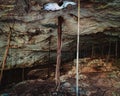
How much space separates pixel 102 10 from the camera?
5.59 m

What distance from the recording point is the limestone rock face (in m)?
5.58

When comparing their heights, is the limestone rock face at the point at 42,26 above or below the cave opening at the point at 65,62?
above

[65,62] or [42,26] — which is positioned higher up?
[42,26]

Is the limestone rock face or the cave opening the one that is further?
the cave opening

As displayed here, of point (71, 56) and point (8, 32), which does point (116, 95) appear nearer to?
point (71, 56)

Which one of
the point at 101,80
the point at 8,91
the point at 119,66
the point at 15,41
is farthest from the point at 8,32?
the point at 119,66

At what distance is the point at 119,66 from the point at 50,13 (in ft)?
8.68

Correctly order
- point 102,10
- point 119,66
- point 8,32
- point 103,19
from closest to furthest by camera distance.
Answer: point 102,10
point 103,19
point 8,32
point 119,66

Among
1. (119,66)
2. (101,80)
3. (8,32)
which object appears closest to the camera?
(8,32)

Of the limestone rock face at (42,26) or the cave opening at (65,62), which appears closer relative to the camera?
the limestone rock face at (42,26)

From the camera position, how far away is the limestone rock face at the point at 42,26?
558 cm

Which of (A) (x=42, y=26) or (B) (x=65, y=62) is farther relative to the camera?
(B) (x=65, y=62)

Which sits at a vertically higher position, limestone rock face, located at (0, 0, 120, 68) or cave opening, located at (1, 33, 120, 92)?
limestone rock face, located at (0, 0, 120, 68)

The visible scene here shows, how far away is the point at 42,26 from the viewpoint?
6285mm
